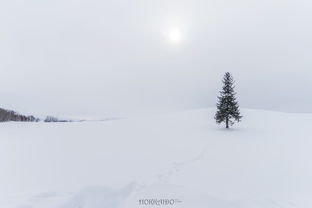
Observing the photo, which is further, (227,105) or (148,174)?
(227,105)

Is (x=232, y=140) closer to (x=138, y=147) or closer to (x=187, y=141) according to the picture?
(x=187, y=141)

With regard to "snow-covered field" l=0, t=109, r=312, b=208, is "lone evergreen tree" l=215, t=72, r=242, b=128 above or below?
above

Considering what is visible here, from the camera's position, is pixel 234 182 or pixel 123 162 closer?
pixel 234 182

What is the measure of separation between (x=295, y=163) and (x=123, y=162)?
31.7 ft

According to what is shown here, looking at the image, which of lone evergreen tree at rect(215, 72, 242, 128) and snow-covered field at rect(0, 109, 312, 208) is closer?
snow-covered field at rect(0, 109, 312, 208)

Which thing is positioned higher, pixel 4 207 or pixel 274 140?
pixel 274 140

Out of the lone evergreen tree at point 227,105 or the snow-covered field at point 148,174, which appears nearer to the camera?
the snow-covered field at point 148,174

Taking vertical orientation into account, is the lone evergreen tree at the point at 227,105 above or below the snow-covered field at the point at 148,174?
above

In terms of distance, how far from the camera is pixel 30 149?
39.8 feet

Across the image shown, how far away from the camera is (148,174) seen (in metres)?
8.94

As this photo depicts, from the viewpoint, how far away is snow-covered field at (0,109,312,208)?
691 cm

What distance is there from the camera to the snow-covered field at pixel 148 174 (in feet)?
22.7

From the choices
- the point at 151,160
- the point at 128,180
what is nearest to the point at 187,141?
the point at 151,160

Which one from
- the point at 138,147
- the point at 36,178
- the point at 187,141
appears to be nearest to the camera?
the point at 36,178
